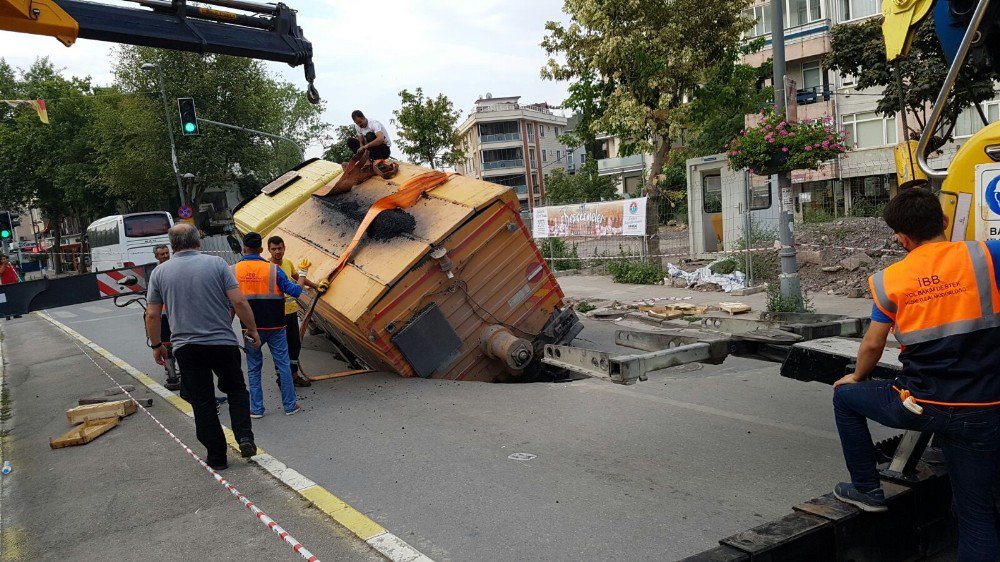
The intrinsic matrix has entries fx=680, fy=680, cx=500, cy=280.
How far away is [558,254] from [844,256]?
23.6 feet

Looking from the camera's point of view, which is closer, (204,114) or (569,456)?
(569,456)

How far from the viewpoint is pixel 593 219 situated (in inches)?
603

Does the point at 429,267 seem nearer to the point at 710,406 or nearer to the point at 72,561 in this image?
the point at 710,406

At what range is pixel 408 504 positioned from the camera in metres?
4.03

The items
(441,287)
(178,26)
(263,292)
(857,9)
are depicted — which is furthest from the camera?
(857,9)

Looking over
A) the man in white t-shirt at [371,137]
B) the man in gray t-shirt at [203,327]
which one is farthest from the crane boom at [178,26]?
the man in gray t-shirt at [203,327]

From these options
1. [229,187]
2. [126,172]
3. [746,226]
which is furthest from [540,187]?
[746,226]

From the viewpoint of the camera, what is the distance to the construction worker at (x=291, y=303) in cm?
678

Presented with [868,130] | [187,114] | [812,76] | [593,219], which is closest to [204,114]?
[187,114]

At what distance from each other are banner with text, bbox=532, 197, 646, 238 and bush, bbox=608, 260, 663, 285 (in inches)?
30.4

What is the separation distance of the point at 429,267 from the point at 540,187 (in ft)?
192

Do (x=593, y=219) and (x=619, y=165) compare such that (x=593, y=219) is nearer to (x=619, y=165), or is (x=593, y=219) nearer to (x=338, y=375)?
(x=338, y=375)

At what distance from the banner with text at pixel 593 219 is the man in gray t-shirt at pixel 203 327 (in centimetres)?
1037

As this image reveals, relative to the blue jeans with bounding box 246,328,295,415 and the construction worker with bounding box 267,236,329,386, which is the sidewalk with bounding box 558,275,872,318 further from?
the blue jeans with bounding box 246,328,295,415
